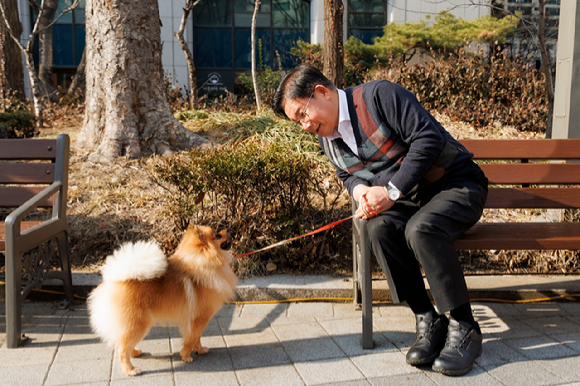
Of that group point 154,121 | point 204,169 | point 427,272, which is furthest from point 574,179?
point 154,121

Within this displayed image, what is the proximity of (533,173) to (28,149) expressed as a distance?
156 inches

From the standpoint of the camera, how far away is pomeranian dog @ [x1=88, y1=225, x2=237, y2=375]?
283 centimetres

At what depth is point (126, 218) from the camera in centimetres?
489

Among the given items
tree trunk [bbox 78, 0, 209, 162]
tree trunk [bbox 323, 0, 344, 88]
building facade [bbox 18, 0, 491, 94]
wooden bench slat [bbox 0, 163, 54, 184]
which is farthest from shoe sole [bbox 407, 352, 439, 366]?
building facade [bbox 18, 0, 491, 94]

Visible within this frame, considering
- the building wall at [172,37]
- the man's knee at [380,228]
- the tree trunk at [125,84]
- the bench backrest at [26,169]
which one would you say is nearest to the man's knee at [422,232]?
the man's knee at [380,228]

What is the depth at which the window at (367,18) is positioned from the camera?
18391 millimetres

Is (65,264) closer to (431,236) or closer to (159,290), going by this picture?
(159,290)

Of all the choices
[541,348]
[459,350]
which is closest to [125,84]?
[459,350]

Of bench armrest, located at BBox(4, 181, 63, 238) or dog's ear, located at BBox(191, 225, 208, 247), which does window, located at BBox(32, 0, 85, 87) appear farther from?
dog's ear, located at BBox(191, 225, 208, 247)

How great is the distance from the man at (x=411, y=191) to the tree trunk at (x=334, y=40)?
11.7 ft

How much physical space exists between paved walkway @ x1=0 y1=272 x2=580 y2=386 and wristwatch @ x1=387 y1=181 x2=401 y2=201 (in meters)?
0.96

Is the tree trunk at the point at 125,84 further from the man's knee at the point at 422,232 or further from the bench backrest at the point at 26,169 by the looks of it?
the man's knee at the point at 422,232

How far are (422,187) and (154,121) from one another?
13.0 ft

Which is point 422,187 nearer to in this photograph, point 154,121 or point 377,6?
point 154,121
